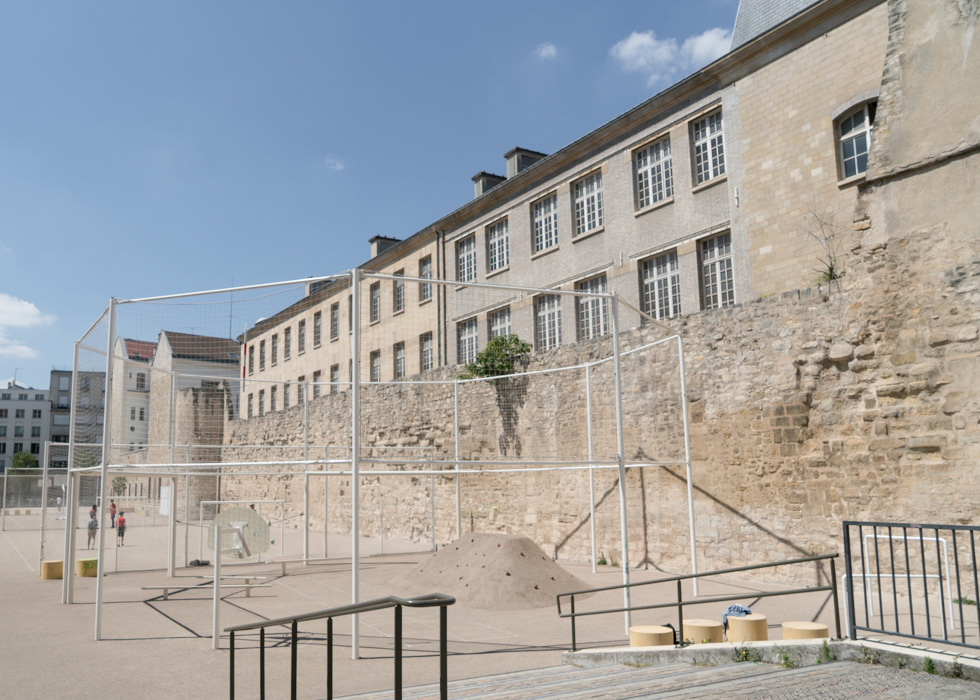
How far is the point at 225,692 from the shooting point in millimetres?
6297

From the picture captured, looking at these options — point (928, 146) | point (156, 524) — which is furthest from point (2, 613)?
point (156, 524)

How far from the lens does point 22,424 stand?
88000 mm

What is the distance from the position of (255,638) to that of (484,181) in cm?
2047

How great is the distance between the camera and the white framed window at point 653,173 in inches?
749

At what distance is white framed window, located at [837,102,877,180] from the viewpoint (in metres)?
14.4

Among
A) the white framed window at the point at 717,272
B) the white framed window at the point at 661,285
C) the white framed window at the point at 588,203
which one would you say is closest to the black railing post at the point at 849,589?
the white framed window at the point at 717,272

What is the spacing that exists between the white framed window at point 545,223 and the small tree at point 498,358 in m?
4.54

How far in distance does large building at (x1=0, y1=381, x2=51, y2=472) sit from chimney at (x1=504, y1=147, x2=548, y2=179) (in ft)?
273

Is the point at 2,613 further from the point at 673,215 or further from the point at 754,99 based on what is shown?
the point at 754,99

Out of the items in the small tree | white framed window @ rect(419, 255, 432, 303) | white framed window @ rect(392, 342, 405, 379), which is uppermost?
white framed window @ rect(419, 255, 432, 303)

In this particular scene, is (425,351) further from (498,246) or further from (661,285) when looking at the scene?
(661,285)

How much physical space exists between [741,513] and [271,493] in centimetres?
2133

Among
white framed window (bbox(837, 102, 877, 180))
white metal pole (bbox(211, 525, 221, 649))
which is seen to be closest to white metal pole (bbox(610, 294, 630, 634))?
white metal pole (bbox(211, 525, 221, 649))

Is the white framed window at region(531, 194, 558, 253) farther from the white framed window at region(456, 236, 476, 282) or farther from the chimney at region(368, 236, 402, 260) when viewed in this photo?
the chimney at region(368, 236, 402, 260)
